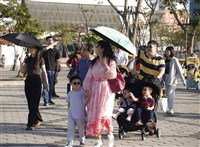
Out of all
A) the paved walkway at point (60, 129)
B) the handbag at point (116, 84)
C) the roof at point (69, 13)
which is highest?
the roof at point (69, 13)

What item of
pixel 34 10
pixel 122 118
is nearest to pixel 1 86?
pixel 122 118

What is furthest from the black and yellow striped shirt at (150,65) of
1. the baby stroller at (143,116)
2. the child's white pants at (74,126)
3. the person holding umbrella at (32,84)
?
the person holding umbrella at (32,84)

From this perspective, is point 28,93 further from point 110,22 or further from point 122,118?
point 110,22

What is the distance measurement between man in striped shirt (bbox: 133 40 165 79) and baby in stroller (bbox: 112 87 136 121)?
61 cm

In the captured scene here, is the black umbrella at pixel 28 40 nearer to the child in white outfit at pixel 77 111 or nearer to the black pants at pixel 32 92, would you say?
the black pants at pixel 32 92

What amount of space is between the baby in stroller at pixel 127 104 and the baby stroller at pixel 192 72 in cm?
1057

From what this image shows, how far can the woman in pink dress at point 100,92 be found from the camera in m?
7.64

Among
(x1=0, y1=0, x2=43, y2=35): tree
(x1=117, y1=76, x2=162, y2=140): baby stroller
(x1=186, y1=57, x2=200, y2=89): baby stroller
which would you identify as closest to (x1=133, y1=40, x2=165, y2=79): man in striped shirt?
(x1=117, y1=76, x2=162, y2=140): baby stroller

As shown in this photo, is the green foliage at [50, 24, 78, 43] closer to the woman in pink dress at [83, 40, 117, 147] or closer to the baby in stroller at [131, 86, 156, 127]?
the baby in stroller at [131, 86, 156, 127]

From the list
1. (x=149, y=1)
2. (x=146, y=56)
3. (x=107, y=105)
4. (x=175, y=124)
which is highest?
(x=149, y=1)

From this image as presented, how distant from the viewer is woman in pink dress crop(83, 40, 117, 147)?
7.64 m

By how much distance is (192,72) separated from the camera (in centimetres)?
1922

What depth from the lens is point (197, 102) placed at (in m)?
14.8

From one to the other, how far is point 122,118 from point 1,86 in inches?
482
